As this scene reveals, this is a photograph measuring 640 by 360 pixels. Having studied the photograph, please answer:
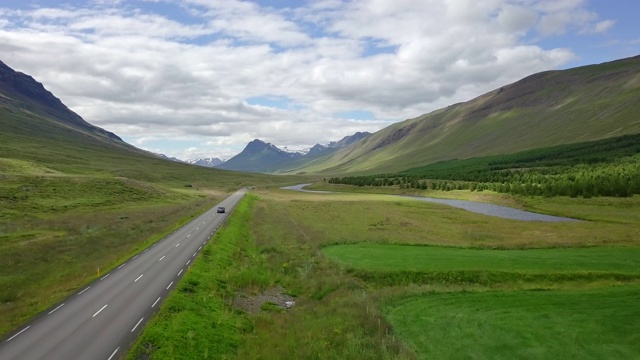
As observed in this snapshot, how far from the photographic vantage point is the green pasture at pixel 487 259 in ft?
134

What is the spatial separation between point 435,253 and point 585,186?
272 feet

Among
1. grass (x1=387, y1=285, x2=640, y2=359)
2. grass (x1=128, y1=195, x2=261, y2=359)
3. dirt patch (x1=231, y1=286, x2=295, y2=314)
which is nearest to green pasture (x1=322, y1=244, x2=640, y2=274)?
grass (x1=387, y1=285, x2=640, y2=359)

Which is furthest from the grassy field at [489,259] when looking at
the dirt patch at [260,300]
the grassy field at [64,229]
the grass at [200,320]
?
the grassy field at [64,229]

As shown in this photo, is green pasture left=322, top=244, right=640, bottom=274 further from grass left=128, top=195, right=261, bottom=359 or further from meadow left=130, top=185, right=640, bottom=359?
grass left=128, top=195, right=261, bottom=359

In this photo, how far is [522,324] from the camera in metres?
26.3

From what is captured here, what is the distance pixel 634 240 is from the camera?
5347 cm

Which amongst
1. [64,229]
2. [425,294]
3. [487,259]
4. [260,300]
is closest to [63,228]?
[64,229]

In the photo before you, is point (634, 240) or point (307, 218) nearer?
point (634, 240)

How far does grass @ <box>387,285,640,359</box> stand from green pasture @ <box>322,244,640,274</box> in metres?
8.13

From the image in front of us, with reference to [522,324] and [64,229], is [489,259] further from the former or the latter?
[64,229]

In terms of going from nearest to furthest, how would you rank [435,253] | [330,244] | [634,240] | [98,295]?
1. [98,295]
2. [435,253]
3. [634,240]
4. [330,244]

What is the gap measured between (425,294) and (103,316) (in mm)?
24308

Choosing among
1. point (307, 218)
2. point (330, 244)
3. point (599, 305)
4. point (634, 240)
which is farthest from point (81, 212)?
point (634, 240)

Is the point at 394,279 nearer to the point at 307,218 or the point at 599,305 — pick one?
the point at 599,305
